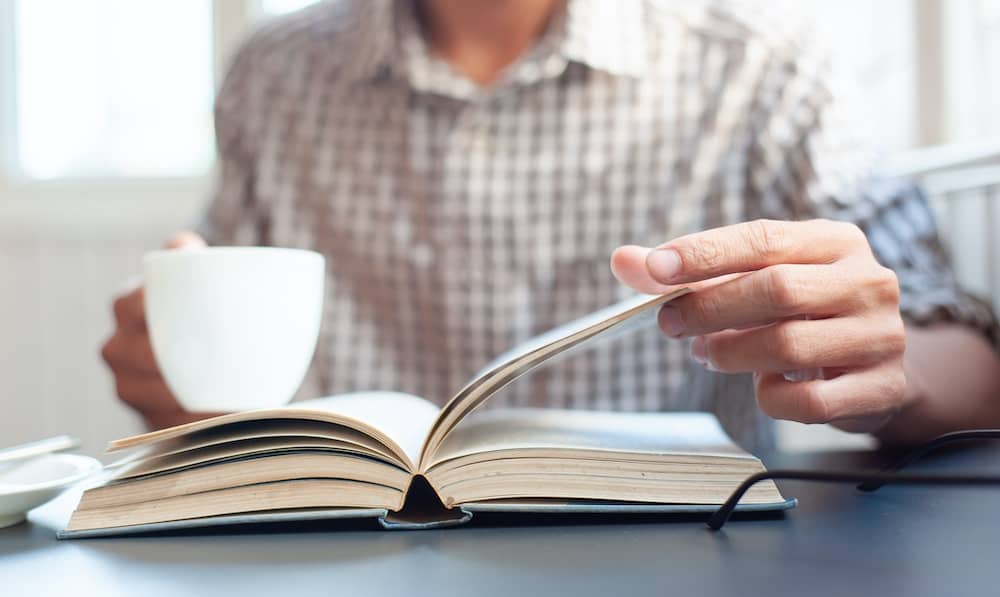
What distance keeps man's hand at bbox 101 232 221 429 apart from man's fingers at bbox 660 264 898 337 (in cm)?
46

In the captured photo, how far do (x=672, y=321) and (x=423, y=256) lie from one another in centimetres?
59

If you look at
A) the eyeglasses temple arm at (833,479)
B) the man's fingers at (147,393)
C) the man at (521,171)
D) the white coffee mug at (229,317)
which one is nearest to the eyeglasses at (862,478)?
the eyeglasses temple arm at (833,479)

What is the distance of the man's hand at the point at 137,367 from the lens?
2.34ft

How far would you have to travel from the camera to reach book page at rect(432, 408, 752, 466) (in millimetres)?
417

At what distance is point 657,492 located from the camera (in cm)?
40

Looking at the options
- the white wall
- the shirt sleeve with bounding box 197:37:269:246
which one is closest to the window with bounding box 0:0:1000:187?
the white wall

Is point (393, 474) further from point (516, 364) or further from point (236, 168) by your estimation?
point (236, 168)

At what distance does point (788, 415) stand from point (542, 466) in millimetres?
159

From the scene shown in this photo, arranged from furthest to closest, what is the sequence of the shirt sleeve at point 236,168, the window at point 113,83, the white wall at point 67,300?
the window at point 113,83 → the white wall at point 67,300 → the shirt sleeve at point 236,168

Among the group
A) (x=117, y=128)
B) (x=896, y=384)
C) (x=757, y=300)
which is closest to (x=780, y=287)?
(x=757, y=300)

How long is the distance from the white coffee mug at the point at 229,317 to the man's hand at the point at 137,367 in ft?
0.55

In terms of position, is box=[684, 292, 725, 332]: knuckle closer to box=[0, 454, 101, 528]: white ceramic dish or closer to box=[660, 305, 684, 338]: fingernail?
box=[660, 305, 684, 338]: fingernail

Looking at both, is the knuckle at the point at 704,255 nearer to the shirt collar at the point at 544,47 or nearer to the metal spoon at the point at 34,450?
the metal spoon at the point at 34,450

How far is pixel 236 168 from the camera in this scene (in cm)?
112
